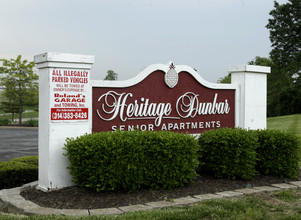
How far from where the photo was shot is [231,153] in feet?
25.1

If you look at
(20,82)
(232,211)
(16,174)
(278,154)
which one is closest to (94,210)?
(232,211)

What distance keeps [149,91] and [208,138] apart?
1.65m

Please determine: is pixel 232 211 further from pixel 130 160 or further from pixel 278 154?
pixel 278 154

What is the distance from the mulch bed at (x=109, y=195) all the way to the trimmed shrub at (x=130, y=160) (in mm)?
141

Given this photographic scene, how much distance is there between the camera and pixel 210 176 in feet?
26.1

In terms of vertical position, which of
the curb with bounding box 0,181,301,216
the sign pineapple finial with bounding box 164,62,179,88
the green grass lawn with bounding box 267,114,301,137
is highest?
the sign pineapple finial with bounding box 164,62,179,88

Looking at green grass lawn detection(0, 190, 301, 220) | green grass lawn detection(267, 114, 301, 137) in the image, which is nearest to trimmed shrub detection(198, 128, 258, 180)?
green grass lawn detection(0, 190, 301, 220)

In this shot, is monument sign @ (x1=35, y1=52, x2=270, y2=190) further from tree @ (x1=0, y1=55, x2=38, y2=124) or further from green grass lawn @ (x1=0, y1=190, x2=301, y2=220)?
tree @ (x1=0, y1=55, x2=38, y2=124)

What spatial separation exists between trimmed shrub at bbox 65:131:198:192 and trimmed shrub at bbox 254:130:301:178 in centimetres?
207

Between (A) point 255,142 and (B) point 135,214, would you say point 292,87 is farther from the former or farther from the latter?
(B) point 135,214

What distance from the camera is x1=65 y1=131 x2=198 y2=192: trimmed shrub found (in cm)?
639

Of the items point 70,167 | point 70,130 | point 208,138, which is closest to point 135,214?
point 70,167

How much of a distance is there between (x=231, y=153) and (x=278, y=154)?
1.29 meters

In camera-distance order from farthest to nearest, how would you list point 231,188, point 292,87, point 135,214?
1. point 292,87
2. point 231,188
3. point 135,214
